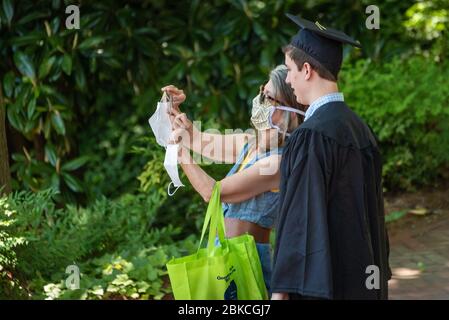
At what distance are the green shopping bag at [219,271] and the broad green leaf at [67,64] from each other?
3898 millimetres

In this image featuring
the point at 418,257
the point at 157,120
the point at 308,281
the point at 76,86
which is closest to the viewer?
the point at 308,281

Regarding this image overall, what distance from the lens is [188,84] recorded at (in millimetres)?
7344

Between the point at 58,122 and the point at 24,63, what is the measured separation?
0.56m

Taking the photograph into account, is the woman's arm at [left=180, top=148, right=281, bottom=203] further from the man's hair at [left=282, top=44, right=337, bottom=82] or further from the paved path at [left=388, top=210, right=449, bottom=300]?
the paved path at [left=388, top=210, right=449, bottom=300]

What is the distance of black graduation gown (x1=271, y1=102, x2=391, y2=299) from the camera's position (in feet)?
8.21

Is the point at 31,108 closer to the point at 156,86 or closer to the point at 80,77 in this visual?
the point at 80,77

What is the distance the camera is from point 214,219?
2.80m

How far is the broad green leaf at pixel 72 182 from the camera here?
21.7 ft

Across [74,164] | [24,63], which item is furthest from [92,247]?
[24,63]

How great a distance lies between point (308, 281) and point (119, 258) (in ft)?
8.59

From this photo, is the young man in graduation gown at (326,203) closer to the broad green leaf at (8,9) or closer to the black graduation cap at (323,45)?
the black graduation cap at (323,45)

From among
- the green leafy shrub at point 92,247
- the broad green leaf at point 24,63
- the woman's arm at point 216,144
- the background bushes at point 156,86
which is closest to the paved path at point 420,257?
the background bushes at point 156,86
